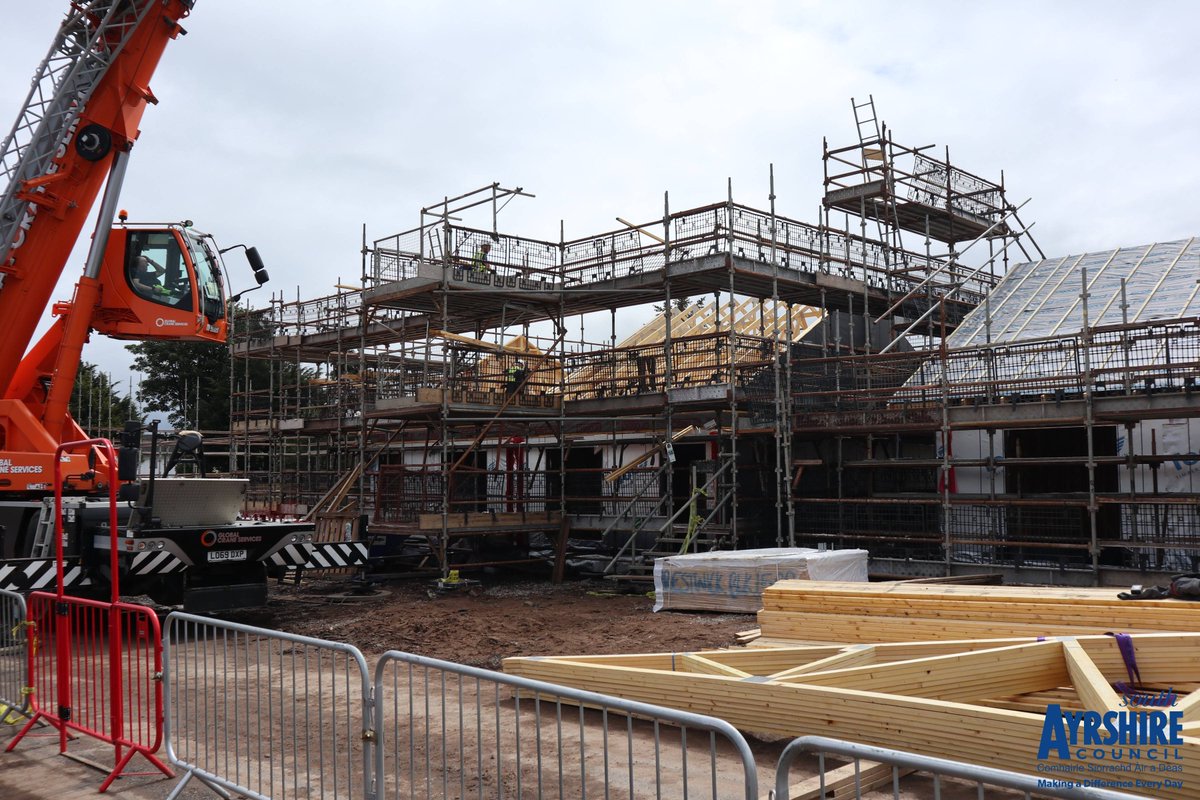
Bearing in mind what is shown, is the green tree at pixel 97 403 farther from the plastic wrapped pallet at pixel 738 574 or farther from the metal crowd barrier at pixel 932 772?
the metal crowd barrier at pixel 932 772

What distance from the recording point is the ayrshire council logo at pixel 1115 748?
5.61 metres

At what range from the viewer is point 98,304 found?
13484 mm

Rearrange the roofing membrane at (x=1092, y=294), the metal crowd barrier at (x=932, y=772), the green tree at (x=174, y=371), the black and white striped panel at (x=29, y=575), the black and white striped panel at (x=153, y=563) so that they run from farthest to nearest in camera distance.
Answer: the green tree at (x=174, y=371), the roofing membrane at (x=1092, y=294), the black and white striped panel at (x=153, y=563), the black and white striped panel at (x=29, y=575), the metal crowd barrier at (x=932, y=772)

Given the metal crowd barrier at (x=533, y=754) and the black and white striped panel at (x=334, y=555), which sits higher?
the black and white striped panel at (x=334, y=555)

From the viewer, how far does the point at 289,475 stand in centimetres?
2958

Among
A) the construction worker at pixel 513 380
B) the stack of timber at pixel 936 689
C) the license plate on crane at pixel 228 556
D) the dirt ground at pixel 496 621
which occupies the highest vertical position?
the construction worker at pixel 513 380

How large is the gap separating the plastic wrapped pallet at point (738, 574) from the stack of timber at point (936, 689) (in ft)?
16.3

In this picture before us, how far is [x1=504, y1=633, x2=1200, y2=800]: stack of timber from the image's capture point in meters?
6.20

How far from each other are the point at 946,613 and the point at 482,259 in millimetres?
11931

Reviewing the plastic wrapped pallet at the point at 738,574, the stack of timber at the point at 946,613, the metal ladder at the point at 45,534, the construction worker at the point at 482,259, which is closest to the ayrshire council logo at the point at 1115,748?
the stack of timber at the point at 946,613

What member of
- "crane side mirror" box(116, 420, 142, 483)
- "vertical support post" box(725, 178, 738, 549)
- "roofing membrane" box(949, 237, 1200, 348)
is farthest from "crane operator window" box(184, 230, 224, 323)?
"roofing membrane" box(949, 237, 1200, 348)

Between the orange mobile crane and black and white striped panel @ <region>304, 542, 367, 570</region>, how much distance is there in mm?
524

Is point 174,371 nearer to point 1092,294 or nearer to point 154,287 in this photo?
point 154,287

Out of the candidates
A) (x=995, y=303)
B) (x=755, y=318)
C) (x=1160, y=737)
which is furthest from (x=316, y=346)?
(x=1160, y=737)
